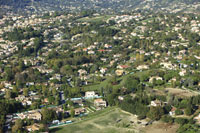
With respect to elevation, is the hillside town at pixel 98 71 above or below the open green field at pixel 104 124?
above

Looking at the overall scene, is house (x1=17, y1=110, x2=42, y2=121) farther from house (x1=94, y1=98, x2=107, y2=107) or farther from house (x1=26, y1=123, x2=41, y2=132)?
house (x1=94, y1=98, x2=107, y2=107)

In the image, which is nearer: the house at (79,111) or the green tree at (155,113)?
the green tree at (155,113)

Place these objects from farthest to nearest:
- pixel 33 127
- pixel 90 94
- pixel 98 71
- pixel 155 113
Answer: pixel 98 71 < pixel 90 94 < pixel 155 113 < pixel 33 127

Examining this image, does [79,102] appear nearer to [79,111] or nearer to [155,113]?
[79,111]

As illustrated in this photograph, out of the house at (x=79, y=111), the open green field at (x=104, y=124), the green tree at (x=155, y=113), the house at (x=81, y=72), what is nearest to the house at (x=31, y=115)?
the open green field at (x=104, y=124)

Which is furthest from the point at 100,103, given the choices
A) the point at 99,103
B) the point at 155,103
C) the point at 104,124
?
the point at 155,103

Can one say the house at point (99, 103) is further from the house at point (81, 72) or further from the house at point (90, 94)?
the house at point (81, 72)

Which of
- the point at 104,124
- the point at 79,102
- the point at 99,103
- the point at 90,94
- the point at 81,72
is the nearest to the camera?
the point at 104,124
